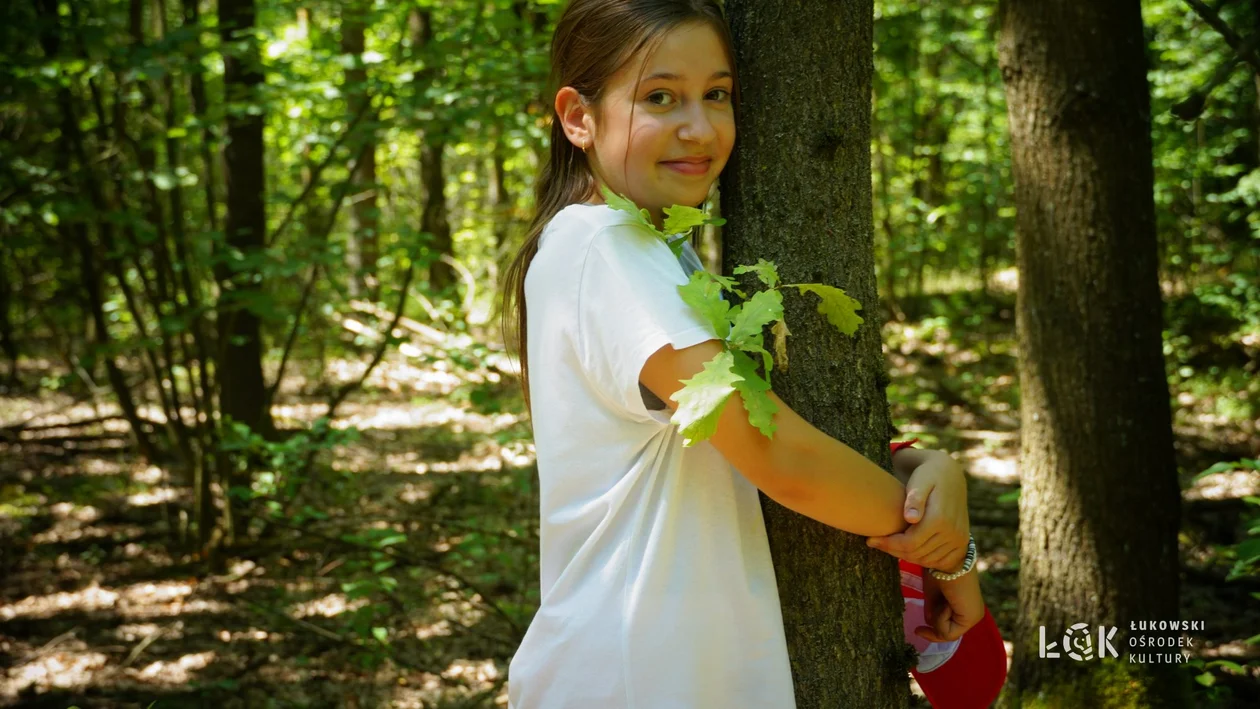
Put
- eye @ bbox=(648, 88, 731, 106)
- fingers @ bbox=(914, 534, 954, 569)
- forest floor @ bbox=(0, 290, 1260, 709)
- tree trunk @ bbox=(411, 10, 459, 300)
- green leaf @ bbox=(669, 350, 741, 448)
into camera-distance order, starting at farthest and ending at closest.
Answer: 1. tree trunk @ bbox=(411, 10, 459, 300)
2. forest floor @ bbox=(0, 290, 1260, 709)
3. eye @ bbox=(648, 88, 731, 106)
4. fingers @ bbox=(914, 534, 954, 569)
5. green leaf @ bbox=(669, 350, 741, 448)

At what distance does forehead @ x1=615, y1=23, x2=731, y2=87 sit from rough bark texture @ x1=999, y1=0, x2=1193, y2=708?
219 cm

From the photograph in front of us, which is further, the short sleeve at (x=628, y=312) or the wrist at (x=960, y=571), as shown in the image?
the wrist at (x=960, y=571)

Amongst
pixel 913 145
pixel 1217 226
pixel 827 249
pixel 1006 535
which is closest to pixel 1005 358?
pixel 1217 226

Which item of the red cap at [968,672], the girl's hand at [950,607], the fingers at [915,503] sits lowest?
the red cap at [968,672]

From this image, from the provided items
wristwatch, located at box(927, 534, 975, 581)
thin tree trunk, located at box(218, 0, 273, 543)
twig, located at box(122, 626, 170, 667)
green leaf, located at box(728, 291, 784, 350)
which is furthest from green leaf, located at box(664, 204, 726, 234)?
thin tree trunk, located at box(218, 0, 273, 543)

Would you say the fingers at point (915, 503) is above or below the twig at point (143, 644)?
above

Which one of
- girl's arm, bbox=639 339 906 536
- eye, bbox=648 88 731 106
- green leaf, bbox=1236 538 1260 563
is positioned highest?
eye, bbox=648 88 731 106

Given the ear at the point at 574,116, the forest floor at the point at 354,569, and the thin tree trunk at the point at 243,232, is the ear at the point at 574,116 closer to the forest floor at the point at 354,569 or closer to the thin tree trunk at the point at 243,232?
the forest floor at the point at 354,569

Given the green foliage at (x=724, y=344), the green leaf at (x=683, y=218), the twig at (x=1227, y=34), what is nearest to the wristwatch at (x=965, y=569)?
the green foliage at (x=724, y=344)

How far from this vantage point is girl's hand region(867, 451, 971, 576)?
54.3 inches

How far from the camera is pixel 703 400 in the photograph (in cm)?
116

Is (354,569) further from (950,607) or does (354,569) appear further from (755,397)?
(755,397)

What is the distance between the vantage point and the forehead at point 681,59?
1479 millimetres

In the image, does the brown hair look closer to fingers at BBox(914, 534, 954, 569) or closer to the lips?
the lips
